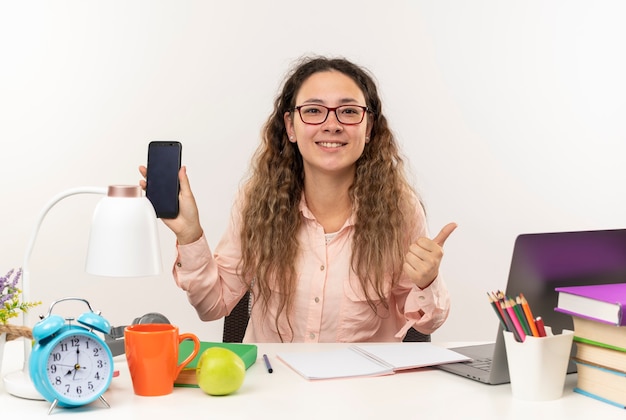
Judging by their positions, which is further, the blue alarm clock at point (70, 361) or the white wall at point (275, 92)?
the white wall at point (275, 92)

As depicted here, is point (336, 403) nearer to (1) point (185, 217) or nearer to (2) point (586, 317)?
(2) point (586, 317)

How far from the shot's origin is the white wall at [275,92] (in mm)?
3080

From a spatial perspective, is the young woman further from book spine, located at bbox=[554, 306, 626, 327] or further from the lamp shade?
the lamp shade

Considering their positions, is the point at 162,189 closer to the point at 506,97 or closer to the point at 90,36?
the point at 90,36

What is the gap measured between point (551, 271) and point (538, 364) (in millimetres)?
194

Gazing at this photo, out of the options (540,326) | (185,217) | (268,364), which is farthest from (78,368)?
(540,326)

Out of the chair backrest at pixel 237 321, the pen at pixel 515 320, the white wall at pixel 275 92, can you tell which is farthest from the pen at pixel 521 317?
the white wall at pixel 275 92

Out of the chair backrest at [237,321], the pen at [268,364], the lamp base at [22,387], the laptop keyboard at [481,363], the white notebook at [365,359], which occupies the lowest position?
the chair backrest at [237,321]

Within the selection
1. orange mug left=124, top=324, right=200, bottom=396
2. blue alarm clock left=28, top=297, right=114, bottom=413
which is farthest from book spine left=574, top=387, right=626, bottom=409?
blue alarm clock left=28, top=297, right=114, bottom=413

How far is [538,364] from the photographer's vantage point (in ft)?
4.72

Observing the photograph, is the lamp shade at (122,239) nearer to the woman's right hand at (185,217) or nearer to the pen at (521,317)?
the woman's right hand at (185,217)

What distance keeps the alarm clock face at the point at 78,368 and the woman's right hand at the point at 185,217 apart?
0.57 meters

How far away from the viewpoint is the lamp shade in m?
1.33

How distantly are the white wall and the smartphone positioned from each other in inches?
49.1
